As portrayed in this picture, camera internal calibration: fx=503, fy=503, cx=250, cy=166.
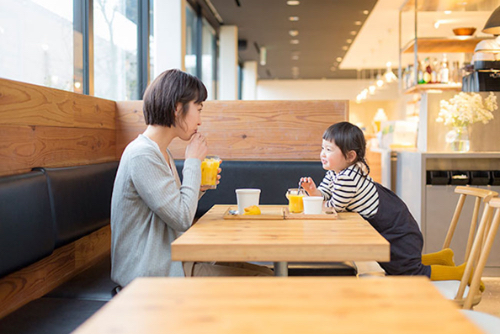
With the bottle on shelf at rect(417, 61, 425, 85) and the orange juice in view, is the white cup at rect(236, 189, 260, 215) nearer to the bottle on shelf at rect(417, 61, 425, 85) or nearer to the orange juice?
the orange juice

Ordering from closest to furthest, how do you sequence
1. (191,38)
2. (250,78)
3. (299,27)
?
(191,38) → (299,27) → (250,78)

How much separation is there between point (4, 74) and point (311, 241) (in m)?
1.65

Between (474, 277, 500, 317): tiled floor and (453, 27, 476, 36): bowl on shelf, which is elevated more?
(453, 27, 476, 36): bowl on shelf

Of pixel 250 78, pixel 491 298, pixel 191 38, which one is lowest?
pixel 491 298

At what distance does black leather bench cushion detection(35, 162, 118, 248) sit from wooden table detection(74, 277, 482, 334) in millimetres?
1140

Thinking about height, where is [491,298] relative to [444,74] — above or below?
below

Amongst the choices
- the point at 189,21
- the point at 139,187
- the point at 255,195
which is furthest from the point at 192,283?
the point at 189,21

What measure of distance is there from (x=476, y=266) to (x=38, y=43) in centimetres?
226

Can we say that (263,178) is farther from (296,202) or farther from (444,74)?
(444,74)

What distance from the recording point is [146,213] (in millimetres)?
1704

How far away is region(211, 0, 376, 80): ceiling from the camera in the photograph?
722cm

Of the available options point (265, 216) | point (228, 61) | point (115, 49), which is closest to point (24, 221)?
point (265, 216)

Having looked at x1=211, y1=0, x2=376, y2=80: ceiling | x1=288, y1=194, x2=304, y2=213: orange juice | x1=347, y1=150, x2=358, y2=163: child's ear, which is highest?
x1=211, y1=0, x2=376, y2=80: ceiling

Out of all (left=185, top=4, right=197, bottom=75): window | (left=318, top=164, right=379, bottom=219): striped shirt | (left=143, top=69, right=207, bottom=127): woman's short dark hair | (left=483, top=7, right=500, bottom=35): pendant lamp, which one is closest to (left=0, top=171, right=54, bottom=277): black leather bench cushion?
(left=143, top=69, right=207, bottom=127): woman's short dark hair
